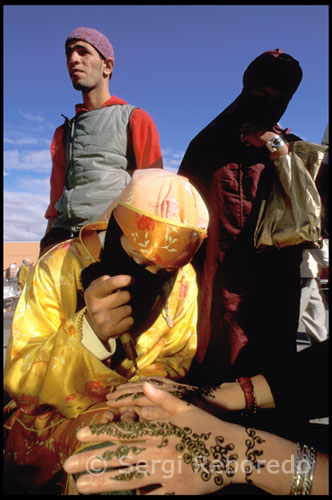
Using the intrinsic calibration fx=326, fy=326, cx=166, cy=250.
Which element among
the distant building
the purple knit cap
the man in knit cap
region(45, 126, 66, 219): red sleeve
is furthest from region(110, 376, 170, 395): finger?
the distant building

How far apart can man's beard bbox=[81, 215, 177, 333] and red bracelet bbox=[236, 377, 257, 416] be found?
1.82ft

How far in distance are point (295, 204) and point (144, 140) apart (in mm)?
1053

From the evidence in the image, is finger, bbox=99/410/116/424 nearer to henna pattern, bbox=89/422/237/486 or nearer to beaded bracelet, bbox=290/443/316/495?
henna pattern, bbox=89/422/237/486

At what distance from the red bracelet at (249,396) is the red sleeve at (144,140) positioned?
1422 mm

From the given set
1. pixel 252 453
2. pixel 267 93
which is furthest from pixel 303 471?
pixel 267 93

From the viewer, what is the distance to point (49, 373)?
1.24 meters

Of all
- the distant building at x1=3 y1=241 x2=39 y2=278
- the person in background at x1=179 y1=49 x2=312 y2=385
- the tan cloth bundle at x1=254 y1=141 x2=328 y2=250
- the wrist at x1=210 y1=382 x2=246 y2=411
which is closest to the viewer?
the wrist at x1=210 y1=382 x2=246 y2=411

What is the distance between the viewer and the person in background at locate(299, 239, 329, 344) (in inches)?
161

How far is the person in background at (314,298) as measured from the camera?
408 cm

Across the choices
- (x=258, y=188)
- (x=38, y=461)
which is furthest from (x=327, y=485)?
(x=258, y=188)

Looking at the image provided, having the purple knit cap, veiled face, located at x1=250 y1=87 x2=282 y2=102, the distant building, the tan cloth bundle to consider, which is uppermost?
the purple knit cap

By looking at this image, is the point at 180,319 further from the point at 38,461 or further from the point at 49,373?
the point at 38,461

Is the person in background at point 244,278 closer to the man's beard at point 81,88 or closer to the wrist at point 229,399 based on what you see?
the wrist at point 229,399

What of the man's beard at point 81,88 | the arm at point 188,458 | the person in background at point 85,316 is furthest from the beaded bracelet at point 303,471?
the man's beard at point 81,88
